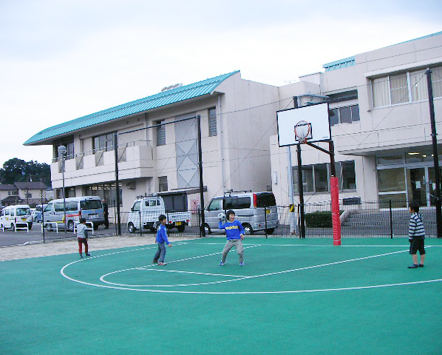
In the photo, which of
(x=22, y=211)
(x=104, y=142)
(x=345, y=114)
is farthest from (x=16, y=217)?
(x=345, y=114)

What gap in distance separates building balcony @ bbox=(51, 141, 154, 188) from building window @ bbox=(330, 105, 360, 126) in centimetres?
1338

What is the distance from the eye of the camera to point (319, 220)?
24250 millimetres

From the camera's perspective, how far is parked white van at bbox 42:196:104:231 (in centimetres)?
3241

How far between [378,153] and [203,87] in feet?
38.1

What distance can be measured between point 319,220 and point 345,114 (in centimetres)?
838

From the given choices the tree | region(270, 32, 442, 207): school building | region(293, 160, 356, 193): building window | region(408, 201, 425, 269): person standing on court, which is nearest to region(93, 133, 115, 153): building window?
region(293, 160, 356, 193): building window

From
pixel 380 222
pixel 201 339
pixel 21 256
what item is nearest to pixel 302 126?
pixel 380 222

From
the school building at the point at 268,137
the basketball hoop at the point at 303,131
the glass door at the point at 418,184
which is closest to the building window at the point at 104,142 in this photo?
the school building at the point at 268,137

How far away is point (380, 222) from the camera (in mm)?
21234

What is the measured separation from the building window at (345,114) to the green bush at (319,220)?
22.8 ft

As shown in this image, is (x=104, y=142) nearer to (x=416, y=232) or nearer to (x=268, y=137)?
(x=268, y=137)

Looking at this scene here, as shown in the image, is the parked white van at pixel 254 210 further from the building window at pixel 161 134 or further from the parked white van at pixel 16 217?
the parked white van at pixel 16 217

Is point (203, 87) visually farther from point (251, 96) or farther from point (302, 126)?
point (302, 126)

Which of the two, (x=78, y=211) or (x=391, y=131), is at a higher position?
(x=391, y=131)
